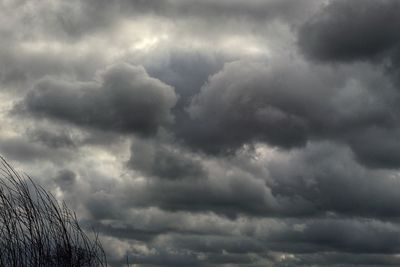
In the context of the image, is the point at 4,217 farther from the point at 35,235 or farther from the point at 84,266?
the point at 84,266

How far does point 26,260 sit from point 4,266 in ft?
1.13

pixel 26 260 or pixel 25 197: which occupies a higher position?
pixel 25 197

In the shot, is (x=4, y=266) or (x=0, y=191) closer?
(x=4, y=266)

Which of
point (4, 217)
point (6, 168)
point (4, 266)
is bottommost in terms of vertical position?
point (4, 266)

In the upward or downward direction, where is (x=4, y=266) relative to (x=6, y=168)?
downward

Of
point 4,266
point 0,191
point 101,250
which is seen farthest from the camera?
point 101,250

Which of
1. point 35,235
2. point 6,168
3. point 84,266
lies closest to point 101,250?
point 84,266

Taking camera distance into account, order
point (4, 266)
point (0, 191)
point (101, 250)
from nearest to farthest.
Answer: point (4, 266) → point (0, 191) → point (101, 250)

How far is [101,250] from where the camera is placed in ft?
32.9

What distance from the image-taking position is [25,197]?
9.29 meters

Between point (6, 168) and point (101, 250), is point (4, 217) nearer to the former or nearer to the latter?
point (6, 168)

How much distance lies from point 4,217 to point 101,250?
1.68m

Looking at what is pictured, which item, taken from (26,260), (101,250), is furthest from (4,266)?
(101,250)

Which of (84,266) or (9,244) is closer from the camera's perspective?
(9,244)
